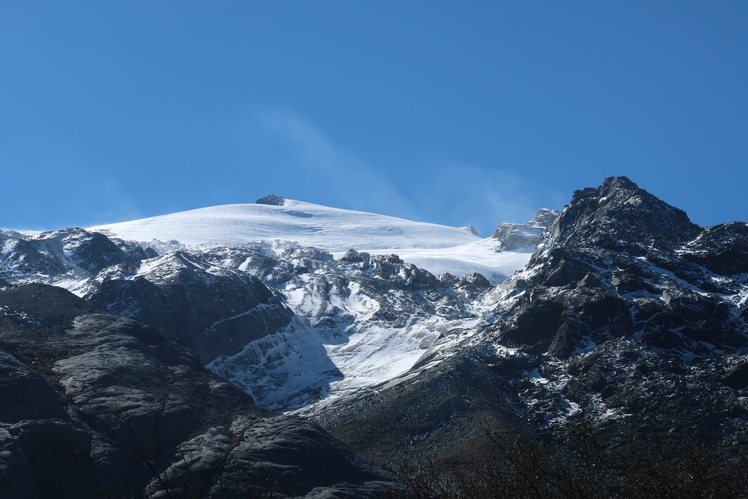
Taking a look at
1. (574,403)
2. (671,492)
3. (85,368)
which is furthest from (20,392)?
(574,403)

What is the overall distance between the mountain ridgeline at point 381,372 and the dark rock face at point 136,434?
0.73ft

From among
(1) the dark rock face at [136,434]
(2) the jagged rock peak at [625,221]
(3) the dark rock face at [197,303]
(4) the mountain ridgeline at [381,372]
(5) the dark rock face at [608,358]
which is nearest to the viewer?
(1) the dark rock face at [136,434]

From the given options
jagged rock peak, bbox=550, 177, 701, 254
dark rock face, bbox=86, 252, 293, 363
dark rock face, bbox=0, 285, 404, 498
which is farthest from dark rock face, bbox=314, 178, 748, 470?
dark rock face, bbox=86, 252, 293, 363

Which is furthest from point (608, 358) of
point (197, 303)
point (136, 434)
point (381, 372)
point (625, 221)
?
point (197, 303)

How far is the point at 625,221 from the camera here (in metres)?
162

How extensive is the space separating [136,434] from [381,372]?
295ft

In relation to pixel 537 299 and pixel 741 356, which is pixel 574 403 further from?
pixel 537 299

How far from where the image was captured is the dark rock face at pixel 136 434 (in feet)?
185

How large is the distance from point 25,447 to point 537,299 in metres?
92.2

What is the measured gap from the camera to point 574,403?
103812 mm

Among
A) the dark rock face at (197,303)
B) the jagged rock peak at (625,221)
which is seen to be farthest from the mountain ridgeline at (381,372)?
the jagged rock peak at (625,221)

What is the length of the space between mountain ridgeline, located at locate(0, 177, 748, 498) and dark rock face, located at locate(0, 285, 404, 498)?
22cm

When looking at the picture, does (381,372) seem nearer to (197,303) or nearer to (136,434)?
(197,303)

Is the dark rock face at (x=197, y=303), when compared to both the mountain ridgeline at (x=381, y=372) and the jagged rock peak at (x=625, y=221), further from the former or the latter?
the jagged rock peak at (x=625, y=221)
